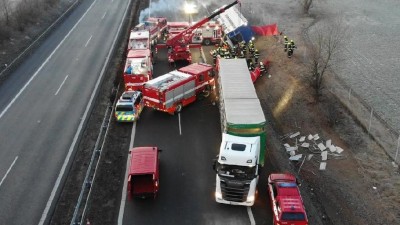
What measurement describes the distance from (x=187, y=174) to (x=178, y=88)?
907 cm

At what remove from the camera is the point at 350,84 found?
38031 mm

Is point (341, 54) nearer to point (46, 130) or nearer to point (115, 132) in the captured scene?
point (115, 132)

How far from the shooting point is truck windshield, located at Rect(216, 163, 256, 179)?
830 inches

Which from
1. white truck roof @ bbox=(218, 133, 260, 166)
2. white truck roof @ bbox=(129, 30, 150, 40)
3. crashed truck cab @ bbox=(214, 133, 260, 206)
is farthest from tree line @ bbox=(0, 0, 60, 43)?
crashed truck cab @ bbox=(214, 133, 260, 206)

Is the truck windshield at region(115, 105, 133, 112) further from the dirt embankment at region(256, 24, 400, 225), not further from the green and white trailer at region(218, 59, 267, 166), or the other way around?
the dirt embankment at region(256, 24, 400, 225)

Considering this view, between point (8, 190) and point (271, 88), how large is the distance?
75.1ft

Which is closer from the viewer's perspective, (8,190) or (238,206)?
(238,206)

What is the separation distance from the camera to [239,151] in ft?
70.1

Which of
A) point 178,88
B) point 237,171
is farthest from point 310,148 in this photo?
point 178,88

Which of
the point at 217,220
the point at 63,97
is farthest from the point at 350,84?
the point at 63,97

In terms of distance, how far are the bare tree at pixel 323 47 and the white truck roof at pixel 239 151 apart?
14388 millimetres

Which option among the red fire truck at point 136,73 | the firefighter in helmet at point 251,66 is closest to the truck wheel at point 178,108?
the red fire truck at point 136,73

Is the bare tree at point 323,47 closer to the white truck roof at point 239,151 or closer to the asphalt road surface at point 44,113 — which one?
the white truck roof at point 239,151

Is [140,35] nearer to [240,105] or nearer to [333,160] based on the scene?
[240,105]
